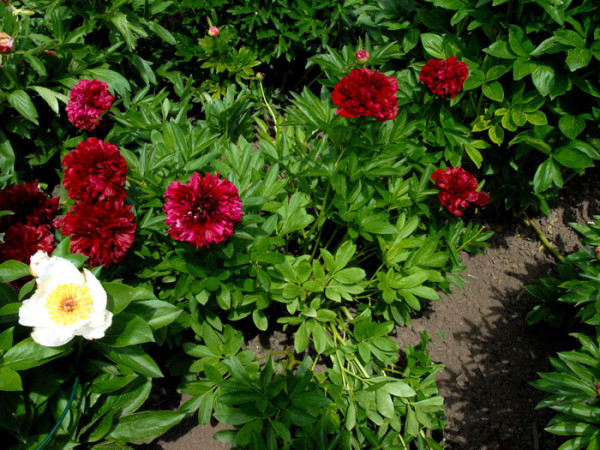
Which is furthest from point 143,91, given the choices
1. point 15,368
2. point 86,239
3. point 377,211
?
point 15,368

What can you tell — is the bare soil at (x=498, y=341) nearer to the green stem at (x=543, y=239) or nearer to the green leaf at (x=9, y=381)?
the green stem at (x=543, y=239)

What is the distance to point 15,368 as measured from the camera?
1275mm

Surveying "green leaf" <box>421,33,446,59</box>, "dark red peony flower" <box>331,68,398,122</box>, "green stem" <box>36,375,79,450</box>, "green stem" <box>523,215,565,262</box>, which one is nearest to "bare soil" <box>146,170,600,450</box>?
"green stem" <box>523,215,565,262</box>

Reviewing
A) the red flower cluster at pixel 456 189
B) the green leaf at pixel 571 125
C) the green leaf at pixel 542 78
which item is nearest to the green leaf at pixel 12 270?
the red flower cluster at pixel 456 189

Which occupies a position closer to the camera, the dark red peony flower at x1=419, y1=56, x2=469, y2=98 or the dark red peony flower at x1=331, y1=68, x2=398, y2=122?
the dark red peony flower at x1=331, y1=68, x2=398, y2=122

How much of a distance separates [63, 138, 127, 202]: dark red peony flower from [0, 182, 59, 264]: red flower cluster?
0.70ft

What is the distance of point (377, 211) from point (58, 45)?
182 cm

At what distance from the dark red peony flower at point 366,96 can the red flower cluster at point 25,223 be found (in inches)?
45.1

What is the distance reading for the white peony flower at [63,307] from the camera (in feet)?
3.87

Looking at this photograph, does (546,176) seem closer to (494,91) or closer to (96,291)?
(494,91)

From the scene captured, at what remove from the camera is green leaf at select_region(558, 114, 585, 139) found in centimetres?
223

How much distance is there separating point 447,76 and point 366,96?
0.71 meters

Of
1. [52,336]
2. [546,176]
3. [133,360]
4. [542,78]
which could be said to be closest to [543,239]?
[546,176]

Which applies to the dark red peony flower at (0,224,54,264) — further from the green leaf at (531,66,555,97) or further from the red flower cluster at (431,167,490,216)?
the green leaf at (531,66,555,97)
